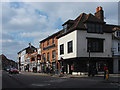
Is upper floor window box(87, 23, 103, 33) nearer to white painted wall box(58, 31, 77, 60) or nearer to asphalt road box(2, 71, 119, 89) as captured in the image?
white painted wall box(58, 31, 77, 60)

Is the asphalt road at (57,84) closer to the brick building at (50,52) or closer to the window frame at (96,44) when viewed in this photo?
the window frame at (96,44)

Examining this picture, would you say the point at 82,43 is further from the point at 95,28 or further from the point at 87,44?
the point at 95,28

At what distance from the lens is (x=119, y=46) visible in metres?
34.3

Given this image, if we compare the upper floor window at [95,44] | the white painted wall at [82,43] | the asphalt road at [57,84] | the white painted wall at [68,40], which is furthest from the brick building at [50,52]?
the asphalt road at [57,84]

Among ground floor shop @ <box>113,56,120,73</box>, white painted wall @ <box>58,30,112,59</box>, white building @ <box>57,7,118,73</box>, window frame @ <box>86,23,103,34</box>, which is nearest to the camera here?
white painted wall @ <box>58,30,112,59</box>

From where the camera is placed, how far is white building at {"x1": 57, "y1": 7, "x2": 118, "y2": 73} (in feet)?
99.0

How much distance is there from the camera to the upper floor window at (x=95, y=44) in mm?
30859

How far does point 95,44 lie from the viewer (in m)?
31.3

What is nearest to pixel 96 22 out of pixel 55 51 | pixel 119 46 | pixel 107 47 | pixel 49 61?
pixel 107 47

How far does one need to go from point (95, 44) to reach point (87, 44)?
1669mm

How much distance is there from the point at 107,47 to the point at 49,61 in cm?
1520

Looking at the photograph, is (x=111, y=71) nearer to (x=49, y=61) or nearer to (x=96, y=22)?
(x=96, y=22)

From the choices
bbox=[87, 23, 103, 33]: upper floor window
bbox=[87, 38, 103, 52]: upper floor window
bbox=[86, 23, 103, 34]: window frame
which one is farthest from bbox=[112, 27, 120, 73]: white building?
bbox=[87, 23, 103, 33]: upper floor window

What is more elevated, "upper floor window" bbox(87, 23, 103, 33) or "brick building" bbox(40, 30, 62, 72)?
"upper floor window" bbox(87, 23, 103, 33)
